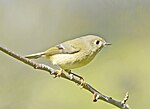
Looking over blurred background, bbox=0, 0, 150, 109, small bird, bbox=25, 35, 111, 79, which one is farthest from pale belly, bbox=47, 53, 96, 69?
blurred background, bbox=0, 0, 150, 109

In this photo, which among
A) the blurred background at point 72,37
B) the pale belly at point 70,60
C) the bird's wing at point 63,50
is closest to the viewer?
the pale belly at point 70,60

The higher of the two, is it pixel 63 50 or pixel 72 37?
pixel 72 37

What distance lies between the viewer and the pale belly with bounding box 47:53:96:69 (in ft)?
10.1

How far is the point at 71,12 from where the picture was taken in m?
13.4

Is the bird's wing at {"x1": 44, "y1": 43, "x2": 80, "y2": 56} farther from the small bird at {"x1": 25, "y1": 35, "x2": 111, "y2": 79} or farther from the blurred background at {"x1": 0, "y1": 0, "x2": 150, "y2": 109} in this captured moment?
the blurred background at {"x1": 0, "y1": 0, "x2": 150, "y2": 109}

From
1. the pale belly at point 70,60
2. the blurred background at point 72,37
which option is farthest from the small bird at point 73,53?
the blurred background at point 72,37

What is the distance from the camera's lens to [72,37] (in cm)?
1135

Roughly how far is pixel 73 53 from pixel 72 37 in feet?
26.6

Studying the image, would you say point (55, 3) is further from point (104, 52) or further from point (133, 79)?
point (133, 79)

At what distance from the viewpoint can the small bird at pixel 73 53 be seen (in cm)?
310

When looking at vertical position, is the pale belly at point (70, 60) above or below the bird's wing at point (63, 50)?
below

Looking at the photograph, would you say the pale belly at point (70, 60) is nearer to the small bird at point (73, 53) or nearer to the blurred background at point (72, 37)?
the small bird at point (73, 53)

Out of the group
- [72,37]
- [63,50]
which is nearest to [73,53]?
[63,50]

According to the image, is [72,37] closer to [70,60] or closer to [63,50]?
[63,50]
